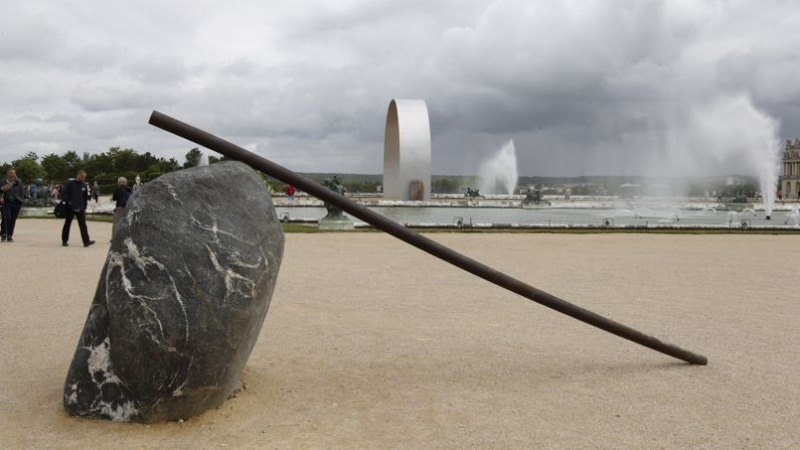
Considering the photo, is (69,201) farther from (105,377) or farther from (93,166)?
(93,166)

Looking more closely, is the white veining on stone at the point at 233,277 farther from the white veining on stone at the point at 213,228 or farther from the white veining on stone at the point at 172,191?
the white veining on stone at the point at 172,191

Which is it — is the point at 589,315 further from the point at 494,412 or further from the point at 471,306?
the point at 471,306

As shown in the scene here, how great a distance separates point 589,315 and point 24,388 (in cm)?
416

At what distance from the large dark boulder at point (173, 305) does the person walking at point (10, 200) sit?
12.8 m

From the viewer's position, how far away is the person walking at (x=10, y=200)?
15.3 meters

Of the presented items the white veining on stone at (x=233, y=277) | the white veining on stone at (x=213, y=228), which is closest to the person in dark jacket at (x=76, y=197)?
the white veining on stone at (x=213, y=228)

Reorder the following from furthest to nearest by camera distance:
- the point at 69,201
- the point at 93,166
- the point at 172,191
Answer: the point at 93,166, the point at 69,201, the point at 172,191

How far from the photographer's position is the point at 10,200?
51.6 ft

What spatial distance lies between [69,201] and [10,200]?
2.60m

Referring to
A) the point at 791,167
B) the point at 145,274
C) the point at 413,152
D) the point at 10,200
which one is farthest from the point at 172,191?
the point at 791,167

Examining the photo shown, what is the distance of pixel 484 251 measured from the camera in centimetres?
1546

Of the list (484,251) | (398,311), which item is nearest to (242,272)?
(398,311)

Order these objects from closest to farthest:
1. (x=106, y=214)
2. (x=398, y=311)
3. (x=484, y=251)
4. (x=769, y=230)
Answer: (x=398, y=311), (x=484, y=251), (x=769, y=230), (x=106, y=214)

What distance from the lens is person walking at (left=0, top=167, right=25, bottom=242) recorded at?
50.3 feet
